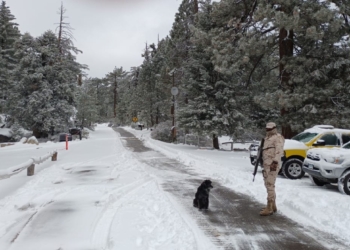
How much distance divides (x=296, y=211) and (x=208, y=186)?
6.37ft

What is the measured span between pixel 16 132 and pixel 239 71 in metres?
23.2

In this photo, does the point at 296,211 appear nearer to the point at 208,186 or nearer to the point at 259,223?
the point at 259,223

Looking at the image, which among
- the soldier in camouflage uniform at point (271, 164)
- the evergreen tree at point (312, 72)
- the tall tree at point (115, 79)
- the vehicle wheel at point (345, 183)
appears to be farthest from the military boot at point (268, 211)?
the tall tree at point (115, 79)

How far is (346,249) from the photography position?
4.71 m

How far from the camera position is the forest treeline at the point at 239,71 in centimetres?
1564

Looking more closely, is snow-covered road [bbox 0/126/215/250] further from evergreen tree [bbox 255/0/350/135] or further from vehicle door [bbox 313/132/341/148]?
evergreen tree [bbox 255/0/350/135]

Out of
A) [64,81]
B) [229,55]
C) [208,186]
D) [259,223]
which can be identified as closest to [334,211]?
[259,223]

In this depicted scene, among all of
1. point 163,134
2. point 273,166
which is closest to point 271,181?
point 273,166

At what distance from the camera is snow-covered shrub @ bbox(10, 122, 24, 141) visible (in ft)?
104

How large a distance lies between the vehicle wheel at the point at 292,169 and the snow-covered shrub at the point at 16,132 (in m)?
28.1

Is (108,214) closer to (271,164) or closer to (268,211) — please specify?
(268,211)

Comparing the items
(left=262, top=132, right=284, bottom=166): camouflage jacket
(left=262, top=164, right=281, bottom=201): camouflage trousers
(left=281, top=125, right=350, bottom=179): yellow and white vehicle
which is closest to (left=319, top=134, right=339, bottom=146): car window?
(left=281, top=125, right=350, bottom=179): yellow and white vehicle

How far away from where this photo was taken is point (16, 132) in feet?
105

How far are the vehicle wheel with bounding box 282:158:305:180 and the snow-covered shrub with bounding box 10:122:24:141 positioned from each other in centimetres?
2809
